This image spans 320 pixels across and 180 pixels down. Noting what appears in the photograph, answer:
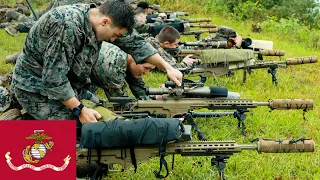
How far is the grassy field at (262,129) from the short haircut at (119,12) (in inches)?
53.5

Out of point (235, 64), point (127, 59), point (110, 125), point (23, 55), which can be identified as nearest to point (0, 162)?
point (110, 125)

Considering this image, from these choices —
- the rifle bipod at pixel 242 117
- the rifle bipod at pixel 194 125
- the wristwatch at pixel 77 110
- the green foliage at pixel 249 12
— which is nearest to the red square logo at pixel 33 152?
the wristwatch at pixel 77 110

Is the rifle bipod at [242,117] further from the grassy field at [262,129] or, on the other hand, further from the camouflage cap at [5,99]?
the camouflage cap at [5,99]

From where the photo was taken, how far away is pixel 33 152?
3365 millimetres

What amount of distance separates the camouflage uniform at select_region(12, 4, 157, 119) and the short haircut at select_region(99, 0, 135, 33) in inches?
9.1

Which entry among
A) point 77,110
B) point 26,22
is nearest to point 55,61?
point 77,110

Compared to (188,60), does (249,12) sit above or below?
above

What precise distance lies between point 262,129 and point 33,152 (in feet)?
10.2

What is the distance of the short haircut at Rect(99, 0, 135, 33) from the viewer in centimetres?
378

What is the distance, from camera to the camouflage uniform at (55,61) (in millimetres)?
3785

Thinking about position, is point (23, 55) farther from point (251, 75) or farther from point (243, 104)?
point (251, 75)

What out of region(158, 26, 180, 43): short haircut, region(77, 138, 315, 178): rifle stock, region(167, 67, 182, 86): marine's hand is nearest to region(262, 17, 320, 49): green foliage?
region(158, 26, 180, 43): short haircut

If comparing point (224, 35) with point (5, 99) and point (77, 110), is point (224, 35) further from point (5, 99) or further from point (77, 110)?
point (77, 110)

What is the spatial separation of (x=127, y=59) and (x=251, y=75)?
3484 millimetres
